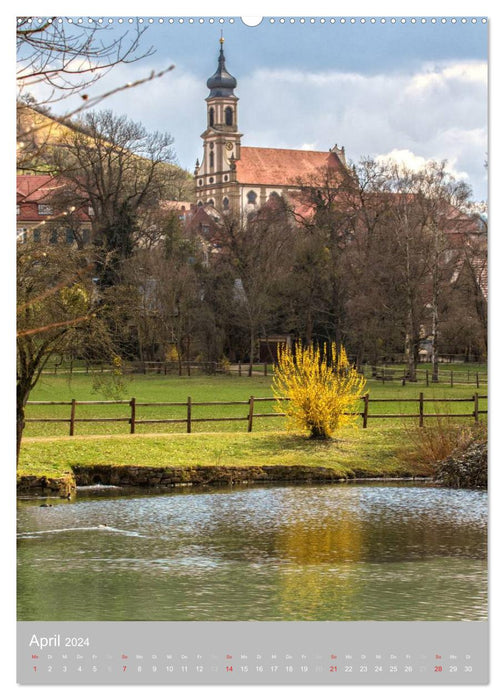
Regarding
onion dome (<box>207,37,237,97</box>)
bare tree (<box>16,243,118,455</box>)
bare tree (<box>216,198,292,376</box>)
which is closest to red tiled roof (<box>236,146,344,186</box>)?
bare tree (<box>216,198,292,376</box>)

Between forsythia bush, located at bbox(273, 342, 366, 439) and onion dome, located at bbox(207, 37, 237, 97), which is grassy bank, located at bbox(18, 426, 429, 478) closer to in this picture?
forsythia bush, located at bbox(273, 342, 366, 439)

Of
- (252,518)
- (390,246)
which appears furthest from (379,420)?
(390,246)

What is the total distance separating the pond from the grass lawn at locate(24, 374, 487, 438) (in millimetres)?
2970

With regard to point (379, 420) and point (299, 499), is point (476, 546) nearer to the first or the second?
point (299, 499)

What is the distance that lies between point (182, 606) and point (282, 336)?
3704 centimetres

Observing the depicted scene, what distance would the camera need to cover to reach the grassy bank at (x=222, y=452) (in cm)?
1783

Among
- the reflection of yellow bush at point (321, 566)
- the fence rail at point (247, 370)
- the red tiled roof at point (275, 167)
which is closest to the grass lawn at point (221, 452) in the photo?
the reflection of yellow bush at point (321, 566)

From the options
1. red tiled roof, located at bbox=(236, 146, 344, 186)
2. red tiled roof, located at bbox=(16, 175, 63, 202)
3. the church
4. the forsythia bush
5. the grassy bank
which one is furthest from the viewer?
red tiled roof, located at bbox=(236, 146, 344, 186)

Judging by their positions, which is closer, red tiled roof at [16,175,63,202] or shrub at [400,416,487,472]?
red tiled roof at [16,175,63,202]

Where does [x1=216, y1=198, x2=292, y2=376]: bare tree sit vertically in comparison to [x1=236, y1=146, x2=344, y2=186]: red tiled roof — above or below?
below

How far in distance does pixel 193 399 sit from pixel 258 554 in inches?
814

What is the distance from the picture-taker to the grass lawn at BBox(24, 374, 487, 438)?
23141 mm

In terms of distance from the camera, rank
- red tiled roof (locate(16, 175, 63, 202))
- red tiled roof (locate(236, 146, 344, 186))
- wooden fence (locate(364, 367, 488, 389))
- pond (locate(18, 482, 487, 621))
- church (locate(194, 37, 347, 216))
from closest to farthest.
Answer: red tiled roof (locate(16, 175, 63, 202)) < pond (locate(18, 482, 487, 621)) < wooden fence (locate(364, 367, 488, 389)) < church (locate(194, 37, 347, 216)) < red tiled roof (locate(236, 146, 344, 186))

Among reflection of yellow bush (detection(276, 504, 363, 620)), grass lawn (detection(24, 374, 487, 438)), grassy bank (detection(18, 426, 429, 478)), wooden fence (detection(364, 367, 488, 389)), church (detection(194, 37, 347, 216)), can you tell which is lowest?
reflection of yellow bush (detection(276, 504, 363, 620))
